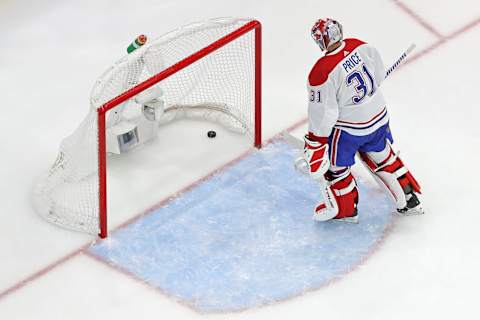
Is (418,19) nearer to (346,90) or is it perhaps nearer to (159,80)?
(346,90)

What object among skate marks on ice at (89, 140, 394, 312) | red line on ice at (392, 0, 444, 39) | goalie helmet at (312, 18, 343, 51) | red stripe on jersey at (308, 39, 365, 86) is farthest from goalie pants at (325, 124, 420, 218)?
red line on ice at (392, 0, 444, 39)

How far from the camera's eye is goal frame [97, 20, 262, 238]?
5334mm

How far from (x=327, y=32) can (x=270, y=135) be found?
1.03 metres

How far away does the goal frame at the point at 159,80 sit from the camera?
5334 mm

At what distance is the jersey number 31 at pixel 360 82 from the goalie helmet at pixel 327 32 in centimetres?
14

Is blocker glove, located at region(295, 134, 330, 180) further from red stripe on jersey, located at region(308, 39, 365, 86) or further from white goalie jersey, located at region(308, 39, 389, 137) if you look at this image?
red stripe on jersey, located at region(308, 39, 365, 86)

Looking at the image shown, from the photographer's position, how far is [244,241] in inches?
221

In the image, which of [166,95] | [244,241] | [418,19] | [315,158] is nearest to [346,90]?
[315,158]

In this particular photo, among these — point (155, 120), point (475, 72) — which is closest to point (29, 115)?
point (155, 120)

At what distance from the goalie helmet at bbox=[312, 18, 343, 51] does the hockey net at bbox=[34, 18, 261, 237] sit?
0.57 m

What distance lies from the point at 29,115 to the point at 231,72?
0.92 metres

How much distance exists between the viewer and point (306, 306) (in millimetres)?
5328

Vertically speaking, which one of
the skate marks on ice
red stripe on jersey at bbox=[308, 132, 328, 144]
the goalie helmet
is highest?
the goalie helmet

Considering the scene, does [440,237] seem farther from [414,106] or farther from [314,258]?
[414,106]
